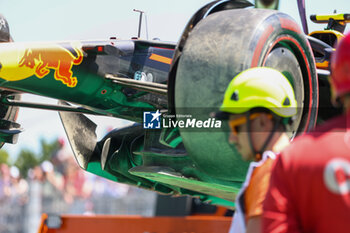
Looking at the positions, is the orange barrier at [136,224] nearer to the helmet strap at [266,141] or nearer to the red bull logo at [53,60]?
the red bull logo at [53,60]

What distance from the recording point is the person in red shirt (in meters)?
1.71

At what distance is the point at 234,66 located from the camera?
149 inches

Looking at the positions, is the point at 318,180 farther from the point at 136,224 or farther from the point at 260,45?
the point at 136,224

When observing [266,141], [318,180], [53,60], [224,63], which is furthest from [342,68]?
[53,60]

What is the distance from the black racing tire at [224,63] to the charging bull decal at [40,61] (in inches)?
37.1

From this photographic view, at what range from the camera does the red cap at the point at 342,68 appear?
1813mm

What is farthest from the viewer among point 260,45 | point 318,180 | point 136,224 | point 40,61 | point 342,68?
point 136,224

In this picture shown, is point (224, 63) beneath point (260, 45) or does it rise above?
beneath

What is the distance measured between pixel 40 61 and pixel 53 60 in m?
0.09

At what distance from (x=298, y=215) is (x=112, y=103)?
10.4ft

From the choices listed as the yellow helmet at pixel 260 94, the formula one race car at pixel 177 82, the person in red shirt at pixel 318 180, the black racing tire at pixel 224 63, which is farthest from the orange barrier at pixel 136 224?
the person in red shirt at pixel 318 180

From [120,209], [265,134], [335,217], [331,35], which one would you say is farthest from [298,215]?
[120,209]

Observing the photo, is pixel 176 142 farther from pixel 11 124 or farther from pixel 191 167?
pixel 11 124

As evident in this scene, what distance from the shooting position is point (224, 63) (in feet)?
12.5
